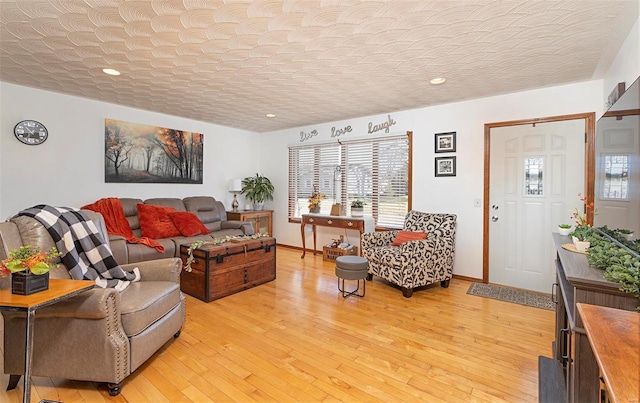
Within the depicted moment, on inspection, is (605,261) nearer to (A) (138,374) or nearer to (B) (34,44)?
(A) (138,374)

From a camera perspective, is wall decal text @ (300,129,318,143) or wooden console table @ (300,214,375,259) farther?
wall decal text @ (300,129,318,143)

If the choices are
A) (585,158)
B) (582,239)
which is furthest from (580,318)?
(585,158)

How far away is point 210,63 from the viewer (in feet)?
9.27

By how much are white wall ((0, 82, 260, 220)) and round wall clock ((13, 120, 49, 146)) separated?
0.05 metres

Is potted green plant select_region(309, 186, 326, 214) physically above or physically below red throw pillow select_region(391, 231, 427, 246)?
above

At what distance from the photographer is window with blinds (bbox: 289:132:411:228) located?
4.60 m

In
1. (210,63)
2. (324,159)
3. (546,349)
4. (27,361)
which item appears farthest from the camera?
(324,159)

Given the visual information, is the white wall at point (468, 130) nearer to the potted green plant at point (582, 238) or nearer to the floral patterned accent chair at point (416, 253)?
the floral patterned accent chair at point (416, 253)

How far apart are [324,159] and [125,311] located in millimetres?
4066

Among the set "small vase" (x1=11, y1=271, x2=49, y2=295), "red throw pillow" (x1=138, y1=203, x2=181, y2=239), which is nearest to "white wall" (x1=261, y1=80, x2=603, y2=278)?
"red throw pillow" (x1=138, y1=203, x2=181, y2=239)

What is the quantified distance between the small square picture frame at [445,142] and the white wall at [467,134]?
6cm

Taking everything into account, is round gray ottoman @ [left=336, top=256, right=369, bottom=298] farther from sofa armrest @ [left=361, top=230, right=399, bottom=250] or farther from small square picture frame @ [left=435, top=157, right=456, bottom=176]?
small square picture frame @ [left=435, top=157, right=456, bottom=176]

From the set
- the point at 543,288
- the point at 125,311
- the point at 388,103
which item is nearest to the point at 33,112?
the point at 125,311

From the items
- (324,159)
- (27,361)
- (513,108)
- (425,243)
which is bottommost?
(27,361)
